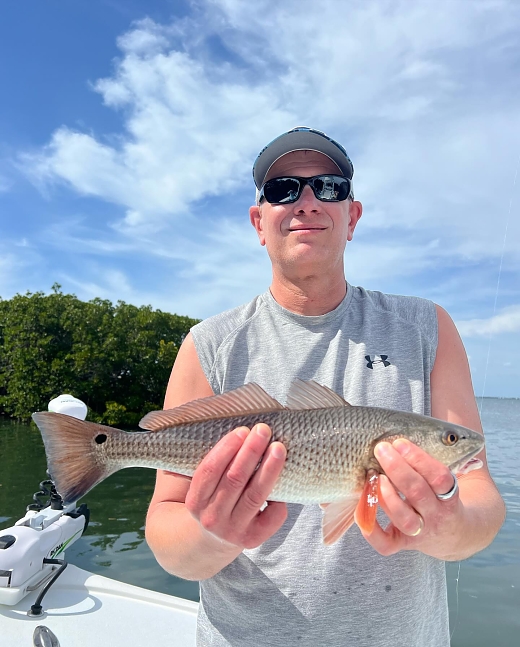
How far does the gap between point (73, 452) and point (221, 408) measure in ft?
2.47

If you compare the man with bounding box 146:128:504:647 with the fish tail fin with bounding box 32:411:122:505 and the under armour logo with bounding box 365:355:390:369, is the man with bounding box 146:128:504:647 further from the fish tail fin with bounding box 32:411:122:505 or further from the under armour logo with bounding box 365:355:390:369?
the fish tail fin with bounding box 32:411:122:505

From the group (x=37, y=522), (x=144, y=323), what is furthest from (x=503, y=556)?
(x=144, y=323)

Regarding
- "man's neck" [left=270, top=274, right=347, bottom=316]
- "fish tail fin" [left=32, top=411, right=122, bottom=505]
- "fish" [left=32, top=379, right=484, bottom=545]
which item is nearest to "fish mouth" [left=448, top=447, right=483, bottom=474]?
"fish" [left=32, top=379, right=484, bottom=545]

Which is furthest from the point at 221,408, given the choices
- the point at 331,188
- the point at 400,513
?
the point at 331,188

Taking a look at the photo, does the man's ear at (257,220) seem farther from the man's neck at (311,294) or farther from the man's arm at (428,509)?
the man's arm at (428,509)

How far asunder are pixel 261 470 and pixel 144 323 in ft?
129

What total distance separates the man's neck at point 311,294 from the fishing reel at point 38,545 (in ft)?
9.07

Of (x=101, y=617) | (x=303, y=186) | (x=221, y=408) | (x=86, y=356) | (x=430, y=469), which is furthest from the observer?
(x=86, y=356)

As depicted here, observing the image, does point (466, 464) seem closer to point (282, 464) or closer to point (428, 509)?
point (428, 509)

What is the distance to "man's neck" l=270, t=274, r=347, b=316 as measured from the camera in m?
2.91

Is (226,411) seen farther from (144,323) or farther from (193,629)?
(144,323)

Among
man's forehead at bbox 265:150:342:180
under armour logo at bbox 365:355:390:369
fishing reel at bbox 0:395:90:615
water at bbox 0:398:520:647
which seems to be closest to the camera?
under armour logo at bbox 365:355:390:369

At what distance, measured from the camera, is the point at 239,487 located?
Result: 205 centimetres

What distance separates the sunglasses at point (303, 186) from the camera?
2.96 metres
